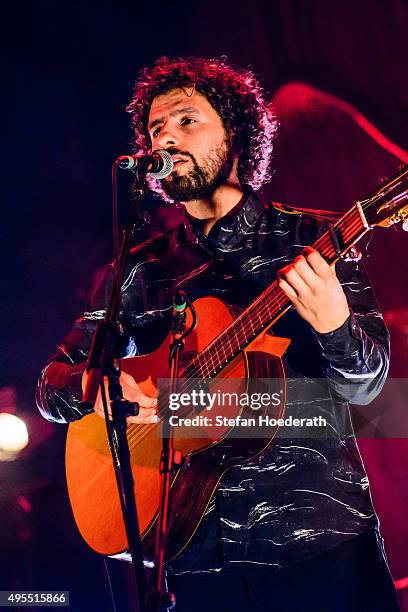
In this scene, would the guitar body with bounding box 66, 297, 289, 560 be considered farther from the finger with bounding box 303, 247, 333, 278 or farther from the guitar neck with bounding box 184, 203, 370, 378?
the finger with bounding box 303, 247, 333, 278

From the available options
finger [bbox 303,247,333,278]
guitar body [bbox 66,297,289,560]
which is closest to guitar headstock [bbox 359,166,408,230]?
finger [bbox 303,247,333,278]

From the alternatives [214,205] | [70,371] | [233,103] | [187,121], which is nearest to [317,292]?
[214,205]

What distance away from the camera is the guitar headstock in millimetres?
2012

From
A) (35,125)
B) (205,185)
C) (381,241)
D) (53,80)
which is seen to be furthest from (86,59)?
(381,241)

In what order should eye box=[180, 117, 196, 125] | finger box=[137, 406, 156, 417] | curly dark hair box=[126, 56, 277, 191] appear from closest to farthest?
finger box=[137, 406, 156, 417] < eye box=[180, 117, 196, 125] < curly dark hair box=[126, 56, 277, 191]

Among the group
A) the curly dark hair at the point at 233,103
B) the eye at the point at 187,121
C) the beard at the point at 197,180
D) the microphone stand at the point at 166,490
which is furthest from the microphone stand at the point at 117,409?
the curly dark hair at the point at 233,103

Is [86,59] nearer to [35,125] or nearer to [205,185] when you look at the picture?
[35,125]

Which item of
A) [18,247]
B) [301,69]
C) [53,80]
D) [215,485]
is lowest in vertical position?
[215,485]

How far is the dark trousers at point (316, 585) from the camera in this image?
2.02 metres

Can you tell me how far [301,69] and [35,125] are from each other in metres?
1.54

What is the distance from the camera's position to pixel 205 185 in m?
2.84

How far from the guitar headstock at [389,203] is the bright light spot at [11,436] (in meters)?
2.32

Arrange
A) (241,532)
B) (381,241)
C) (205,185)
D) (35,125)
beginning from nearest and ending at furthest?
(241,532)
(205,185)
(381,241)
(35,125)

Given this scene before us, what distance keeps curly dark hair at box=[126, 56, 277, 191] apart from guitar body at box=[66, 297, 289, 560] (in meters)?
0.98
